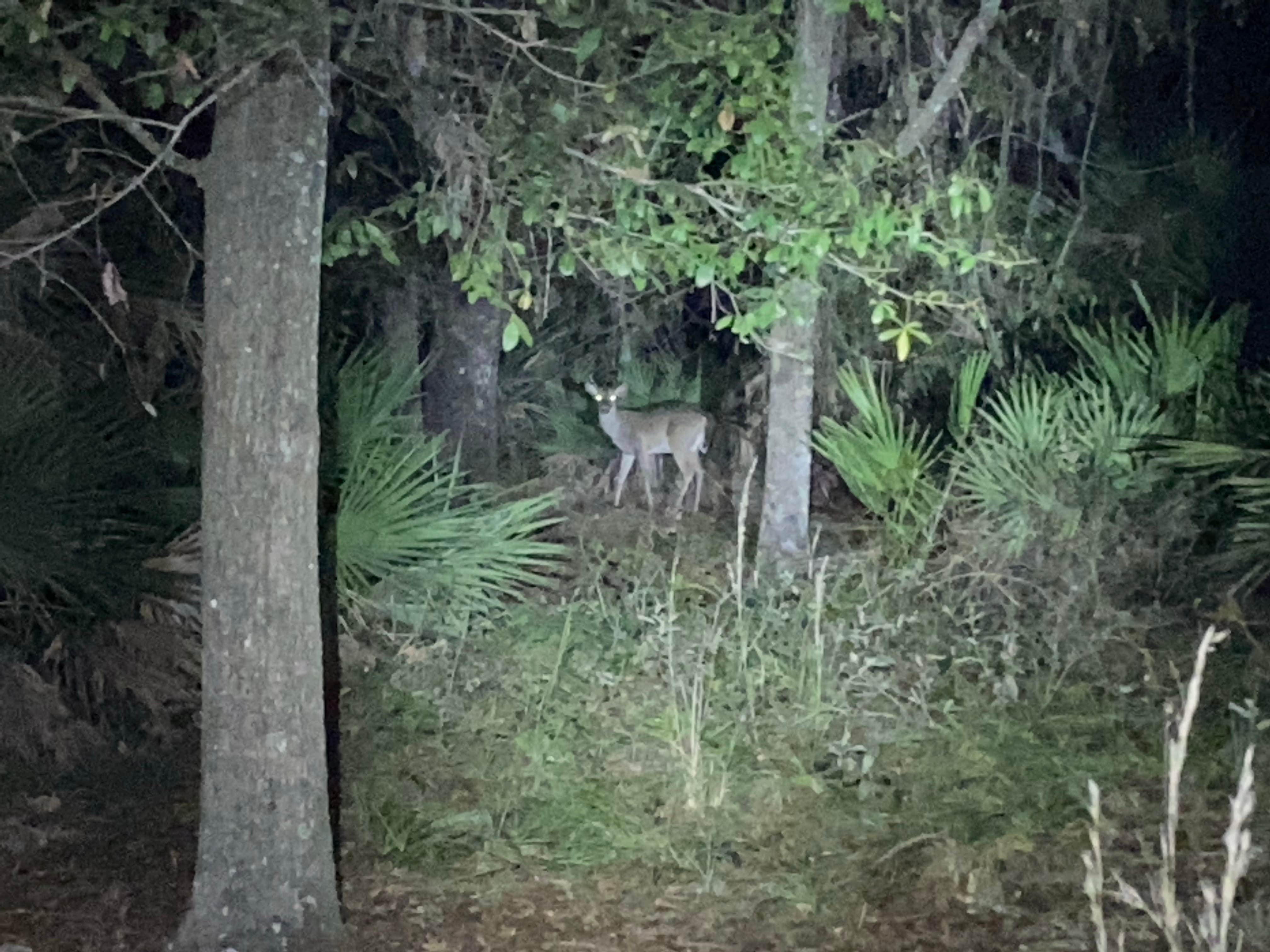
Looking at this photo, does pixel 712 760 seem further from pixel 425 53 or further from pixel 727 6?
pixel 727 6

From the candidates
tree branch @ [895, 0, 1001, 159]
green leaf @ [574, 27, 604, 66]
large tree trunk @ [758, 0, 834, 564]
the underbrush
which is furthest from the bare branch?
tree branch @ [895, 0, 1001, 159]

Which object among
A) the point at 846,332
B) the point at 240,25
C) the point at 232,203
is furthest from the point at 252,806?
the point at 846,332

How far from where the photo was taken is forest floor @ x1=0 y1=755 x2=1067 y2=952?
4.00 meters

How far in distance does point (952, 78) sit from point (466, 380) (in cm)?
407

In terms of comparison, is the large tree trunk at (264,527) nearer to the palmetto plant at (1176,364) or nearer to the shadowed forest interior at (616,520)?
the shadowed forest interior at (616,520)

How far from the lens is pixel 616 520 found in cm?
984

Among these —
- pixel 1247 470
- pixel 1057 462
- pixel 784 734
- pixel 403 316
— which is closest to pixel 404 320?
pixel 403 316

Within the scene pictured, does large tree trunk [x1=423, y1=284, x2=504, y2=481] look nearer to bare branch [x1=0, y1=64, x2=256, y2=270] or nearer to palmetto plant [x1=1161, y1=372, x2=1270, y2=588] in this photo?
palmetto plant [x1=1161, y1=372, x2=1270, y2=588]

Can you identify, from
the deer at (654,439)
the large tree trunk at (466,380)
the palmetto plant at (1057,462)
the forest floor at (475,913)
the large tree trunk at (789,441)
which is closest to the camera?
the forest floor at (475,913)

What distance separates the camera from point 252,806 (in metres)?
3.88

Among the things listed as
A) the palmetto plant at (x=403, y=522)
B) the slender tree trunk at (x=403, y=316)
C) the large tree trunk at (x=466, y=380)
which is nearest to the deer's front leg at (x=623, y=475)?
the large tree trunk at (x=466, y=380)

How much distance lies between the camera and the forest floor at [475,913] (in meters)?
4.00

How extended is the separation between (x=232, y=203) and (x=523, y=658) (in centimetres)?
330

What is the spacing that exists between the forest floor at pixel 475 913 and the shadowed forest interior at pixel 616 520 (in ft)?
0.07
